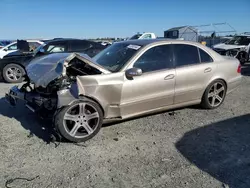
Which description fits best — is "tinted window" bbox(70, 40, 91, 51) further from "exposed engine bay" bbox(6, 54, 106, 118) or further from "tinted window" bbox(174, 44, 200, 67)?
"tinted window" bbox(174, 44, 200, 67)

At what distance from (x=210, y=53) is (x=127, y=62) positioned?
2013 mm

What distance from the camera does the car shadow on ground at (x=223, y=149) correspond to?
293 centimetres

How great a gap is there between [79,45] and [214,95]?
5693mm

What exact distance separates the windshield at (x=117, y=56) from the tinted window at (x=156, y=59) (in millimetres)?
204

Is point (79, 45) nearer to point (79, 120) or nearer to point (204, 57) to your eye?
point (204, 57)

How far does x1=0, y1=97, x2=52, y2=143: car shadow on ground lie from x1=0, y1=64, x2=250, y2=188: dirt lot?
0.02 m

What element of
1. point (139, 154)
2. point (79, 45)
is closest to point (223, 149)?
point (139, 154)

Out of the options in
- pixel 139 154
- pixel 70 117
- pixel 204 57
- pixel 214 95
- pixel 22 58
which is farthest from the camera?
pixel 22 58

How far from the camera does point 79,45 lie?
911 centimetres

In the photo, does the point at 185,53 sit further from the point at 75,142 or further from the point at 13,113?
the point at 13,113

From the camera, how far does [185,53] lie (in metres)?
4.77

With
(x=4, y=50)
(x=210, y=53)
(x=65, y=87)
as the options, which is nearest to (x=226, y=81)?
(x=210, y=53)

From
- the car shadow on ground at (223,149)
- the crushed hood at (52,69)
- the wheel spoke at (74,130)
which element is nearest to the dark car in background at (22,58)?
the crushed hood at (52,69)

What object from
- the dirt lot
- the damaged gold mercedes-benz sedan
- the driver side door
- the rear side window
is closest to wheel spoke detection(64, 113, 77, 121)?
the damaged gold mercedes-benz sedan
